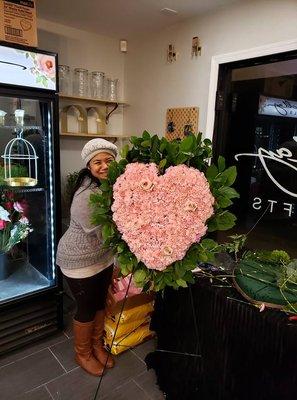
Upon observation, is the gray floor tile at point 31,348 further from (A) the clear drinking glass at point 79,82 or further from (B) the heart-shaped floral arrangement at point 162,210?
(A) the clear drinking glass at point 79,82

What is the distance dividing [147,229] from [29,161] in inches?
58.3

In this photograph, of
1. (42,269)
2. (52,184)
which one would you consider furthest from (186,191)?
(42,269)

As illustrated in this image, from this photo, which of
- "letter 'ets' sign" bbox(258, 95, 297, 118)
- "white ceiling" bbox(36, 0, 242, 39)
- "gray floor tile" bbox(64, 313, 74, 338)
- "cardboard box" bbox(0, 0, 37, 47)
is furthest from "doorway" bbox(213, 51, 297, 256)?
"gray floor tile" bbox(64, 313, 74, 338)

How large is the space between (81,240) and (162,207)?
0.87 meters

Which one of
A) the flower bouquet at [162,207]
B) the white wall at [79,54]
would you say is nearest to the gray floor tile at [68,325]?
the white wall at [79,54]

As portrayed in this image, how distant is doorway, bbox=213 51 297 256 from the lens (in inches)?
78.9

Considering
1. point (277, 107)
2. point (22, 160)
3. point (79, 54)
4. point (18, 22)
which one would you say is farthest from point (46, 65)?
point (277, 107)

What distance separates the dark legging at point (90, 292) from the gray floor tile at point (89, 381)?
0.36 meters

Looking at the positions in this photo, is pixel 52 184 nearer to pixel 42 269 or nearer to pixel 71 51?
pixel 42 269

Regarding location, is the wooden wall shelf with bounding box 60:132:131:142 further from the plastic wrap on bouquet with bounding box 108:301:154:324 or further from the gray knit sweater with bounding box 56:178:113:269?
the plastic wrap on bouquet with bounding box 108:301:154:324

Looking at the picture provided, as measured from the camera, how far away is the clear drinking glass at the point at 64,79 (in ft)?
8.46

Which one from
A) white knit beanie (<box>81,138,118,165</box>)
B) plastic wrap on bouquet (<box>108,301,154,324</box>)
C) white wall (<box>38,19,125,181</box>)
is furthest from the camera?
white wall (<box>38,19,125,181</box>)

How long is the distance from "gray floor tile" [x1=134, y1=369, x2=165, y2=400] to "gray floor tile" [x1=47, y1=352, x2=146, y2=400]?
41 mm

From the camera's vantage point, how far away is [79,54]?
9.05 ft
